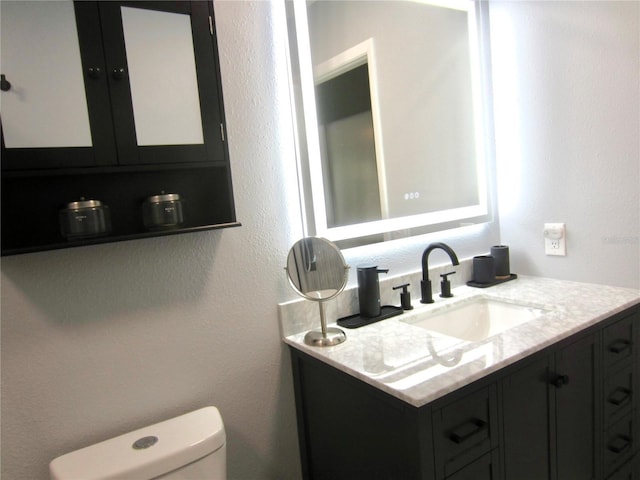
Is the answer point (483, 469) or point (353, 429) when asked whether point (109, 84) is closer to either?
point (353, 429)

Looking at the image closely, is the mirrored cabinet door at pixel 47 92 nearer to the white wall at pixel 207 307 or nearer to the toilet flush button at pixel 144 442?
the white wall at pixel 207 307

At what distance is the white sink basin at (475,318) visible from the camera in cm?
145

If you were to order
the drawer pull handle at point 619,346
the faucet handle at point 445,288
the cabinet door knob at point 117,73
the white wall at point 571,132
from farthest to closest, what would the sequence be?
1. the faucet handle at point 445,288
2. the white wall at point 571,132
3. the drawer pull handle at point 619,346
4. the cabinet door knob at point 117,73

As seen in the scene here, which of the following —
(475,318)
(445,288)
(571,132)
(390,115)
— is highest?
(390,115)

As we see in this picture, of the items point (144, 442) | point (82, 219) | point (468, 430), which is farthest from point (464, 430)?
point (82, 219)

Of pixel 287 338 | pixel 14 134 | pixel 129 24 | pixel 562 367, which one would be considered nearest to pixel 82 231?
pixel 14 134

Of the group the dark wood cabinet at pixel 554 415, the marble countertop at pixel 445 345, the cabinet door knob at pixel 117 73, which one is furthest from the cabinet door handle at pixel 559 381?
the cabinet door knob at pixel 117 73

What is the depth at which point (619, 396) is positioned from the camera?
137 centimetres

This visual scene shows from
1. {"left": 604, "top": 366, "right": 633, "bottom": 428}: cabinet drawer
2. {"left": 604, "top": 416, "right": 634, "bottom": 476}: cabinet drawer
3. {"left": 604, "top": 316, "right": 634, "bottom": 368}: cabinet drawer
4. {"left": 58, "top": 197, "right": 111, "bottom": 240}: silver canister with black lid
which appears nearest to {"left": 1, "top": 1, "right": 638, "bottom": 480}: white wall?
{"left": 58, "top": 197, "right": 111, "bottom": 240}: silver canister with black lid

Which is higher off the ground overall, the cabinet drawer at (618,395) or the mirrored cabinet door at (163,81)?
the mirrored cabinet door at (163,81)

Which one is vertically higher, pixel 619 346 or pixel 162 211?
pixel 162 211

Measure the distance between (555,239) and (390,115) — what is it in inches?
32.1

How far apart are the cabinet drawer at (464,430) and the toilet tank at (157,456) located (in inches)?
20.4

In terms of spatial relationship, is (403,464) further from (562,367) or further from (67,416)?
(67,416)
